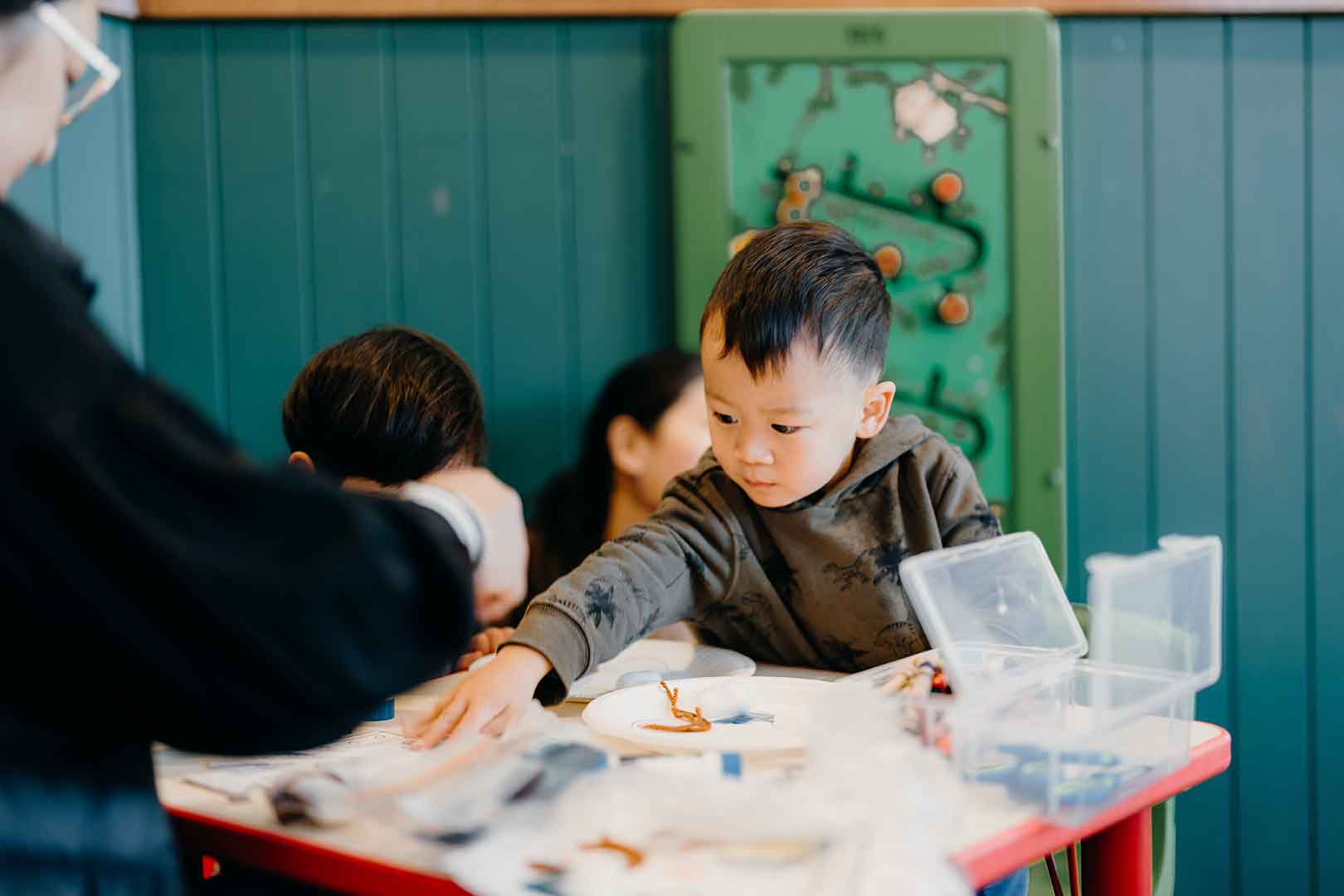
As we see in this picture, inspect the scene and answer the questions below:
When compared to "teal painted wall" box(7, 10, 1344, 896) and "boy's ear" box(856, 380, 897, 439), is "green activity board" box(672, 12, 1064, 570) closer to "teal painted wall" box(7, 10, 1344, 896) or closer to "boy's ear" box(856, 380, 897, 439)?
"teal painted wall" box(7, 10, 1344, 896)

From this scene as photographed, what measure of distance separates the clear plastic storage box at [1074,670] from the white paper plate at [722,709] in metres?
0.16

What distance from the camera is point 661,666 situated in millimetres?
1337

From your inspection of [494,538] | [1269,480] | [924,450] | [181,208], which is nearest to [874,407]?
[924,450]

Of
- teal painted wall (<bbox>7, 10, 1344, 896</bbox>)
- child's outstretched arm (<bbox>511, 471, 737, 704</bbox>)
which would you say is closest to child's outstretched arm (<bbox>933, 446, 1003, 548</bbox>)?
child's outstretched arm (<bbox>511, 471, 737, 704</bbox>)

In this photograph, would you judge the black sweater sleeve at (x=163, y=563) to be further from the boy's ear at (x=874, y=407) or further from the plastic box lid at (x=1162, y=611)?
the boy's ear at (x=874, y=407)

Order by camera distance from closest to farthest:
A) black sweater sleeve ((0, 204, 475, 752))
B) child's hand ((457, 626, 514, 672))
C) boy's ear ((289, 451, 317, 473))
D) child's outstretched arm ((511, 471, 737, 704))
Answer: black sweater sleeve ((0, 204, 475, 752)) → child's outstretched arm ((511, 471, 737, 704)) → boy's ear ((289, 451, 317, 473)) → child's hand ((457, 626, 514, 672))

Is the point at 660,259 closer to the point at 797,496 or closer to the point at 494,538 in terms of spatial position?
the point at 797,496

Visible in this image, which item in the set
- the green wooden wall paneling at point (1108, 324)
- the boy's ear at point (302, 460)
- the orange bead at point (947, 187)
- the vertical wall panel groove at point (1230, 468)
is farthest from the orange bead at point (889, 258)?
the boy's ear at point (302, 460)

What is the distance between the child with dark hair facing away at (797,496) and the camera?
131 cm

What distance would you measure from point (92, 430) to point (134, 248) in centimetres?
188

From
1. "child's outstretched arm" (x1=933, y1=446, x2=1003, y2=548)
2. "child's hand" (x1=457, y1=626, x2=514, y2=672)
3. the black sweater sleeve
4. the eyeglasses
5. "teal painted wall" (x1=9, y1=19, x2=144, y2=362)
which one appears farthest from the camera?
"teal painted wall" (x1=9, y1=19, x2=144, y2=362)

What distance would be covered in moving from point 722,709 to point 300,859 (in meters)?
0.40

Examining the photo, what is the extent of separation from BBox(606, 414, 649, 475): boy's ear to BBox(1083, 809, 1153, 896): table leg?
4.29ft

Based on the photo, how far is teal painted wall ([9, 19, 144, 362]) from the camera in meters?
2.07
